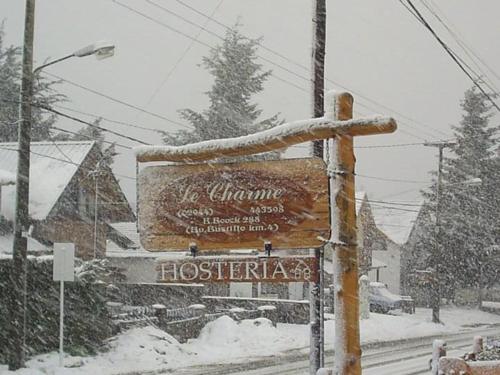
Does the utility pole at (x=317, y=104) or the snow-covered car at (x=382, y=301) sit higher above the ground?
the utility pole at (x=317, y=104)

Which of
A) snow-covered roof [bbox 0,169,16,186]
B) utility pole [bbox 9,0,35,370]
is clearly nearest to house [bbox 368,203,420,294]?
snow-covered roof [bbox 0,169,16,186]

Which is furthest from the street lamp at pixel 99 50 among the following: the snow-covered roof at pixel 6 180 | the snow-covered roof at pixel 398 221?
the snow-covered roof at pixel 398 221

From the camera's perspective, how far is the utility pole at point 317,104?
28.3 ft

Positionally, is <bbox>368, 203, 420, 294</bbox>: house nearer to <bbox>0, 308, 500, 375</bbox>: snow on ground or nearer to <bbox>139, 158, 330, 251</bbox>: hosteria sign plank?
<bbox>0, 308, 500, 375</bbox>: snow on ground

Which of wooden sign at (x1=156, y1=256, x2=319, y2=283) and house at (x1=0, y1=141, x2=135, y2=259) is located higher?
house at (x1=0, y1=141, x2=135, y2=259)

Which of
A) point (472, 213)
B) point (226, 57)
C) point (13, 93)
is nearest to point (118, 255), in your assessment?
point (226, 57)

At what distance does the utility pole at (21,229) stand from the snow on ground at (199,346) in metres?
0.66

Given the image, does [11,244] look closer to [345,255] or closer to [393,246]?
[345,255]

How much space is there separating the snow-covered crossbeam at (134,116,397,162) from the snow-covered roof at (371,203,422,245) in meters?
52.0

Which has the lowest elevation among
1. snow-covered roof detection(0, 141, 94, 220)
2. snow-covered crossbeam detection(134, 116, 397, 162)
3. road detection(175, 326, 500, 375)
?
road detection(175, 326, 500, 375)

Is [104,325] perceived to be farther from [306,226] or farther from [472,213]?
[472,213]

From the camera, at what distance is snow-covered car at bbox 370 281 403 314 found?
3988 cm

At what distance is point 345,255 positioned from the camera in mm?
4859

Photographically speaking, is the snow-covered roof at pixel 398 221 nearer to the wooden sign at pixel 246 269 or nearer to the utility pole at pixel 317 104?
the utility pole at pixel 317 104
